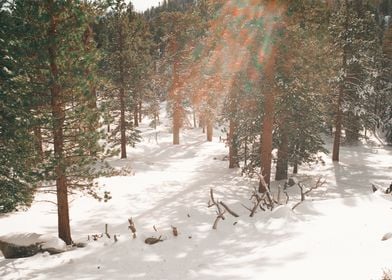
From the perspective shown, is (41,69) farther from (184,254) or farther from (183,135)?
(183,135)

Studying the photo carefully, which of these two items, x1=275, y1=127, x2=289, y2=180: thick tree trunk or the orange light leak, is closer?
the orange light leak

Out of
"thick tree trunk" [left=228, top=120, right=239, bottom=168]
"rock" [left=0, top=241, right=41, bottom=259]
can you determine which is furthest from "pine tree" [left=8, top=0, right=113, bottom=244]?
"thick tree trunk" [left=228, top=120, right=239, bottom=168]

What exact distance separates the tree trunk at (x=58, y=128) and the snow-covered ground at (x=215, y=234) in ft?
3.70

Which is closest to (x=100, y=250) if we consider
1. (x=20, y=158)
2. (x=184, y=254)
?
(x=184, y=254)

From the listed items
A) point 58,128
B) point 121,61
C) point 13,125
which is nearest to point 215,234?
point 58,128

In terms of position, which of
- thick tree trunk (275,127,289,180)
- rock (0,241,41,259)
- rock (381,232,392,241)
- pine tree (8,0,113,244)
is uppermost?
pine tree (8,0,113,244)

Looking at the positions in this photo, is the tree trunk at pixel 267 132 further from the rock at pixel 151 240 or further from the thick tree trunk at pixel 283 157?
the rock at pixel 151 240

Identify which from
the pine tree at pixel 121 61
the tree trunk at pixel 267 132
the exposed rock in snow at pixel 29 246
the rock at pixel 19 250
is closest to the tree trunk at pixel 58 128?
the exposed rock in snow at pixel 29 246

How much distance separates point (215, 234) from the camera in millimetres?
12812

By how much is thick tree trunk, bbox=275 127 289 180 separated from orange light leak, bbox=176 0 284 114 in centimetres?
507

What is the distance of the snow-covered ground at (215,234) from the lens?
866 centimetres

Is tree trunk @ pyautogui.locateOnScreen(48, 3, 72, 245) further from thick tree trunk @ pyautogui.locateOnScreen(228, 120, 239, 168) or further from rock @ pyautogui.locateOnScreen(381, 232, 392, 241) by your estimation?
thick tree trunk @ pyautogui.locateOnScreen(228, 120, 239, 168)

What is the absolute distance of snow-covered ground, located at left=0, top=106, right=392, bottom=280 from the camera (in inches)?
341

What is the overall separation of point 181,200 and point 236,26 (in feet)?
28.8
